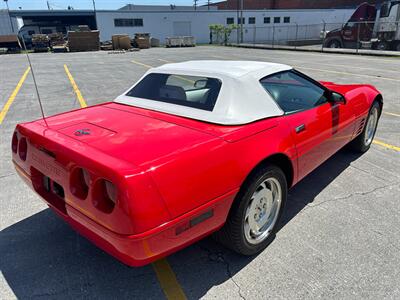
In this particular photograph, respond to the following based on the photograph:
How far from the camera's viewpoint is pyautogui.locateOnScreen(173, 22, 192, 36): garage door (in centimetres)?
4434

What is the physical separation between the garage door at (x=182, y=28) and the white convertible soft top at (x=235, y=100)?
4442 cm

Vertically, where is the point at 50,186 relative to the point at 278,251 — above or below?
above

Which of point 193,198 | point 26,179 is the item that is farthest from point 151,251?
point 26,179

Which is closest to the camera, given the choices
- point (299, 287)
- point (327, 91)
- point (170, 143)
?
point (170, 143)

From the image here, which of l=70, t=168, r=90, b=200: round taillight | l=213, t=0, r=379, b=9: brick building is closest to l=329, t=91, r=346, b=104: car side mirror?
l=70, t=168, r=90, b=200: round taillight

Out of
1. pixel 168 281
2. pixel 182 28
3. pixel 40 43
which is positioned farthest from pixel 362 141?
pixel 182 28

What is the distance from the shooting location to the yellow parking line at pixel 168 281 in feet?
7.36

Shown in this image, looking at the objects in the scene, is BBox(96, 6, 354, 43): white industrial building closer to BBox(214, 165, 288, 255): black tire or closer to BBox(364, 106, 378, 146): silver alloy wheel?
Answer: BBox(364, 106, 378, 146): silver alloy wheel

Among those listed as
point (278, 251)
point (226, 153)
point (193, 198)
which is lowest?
point (278, 251)

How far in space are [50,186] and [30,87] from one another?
31.9 ft

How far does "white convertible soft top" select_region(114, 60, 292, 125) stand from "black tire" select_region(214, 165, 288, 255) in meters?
0.44

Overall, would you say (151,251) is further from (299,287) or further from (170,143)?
(299,287)

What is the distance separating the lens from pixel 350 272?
242 cm

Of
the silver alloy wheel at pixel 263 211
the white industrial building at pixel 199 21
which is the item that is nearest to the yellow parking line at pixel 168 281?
the silver alloy wheel at pixel 263 211
